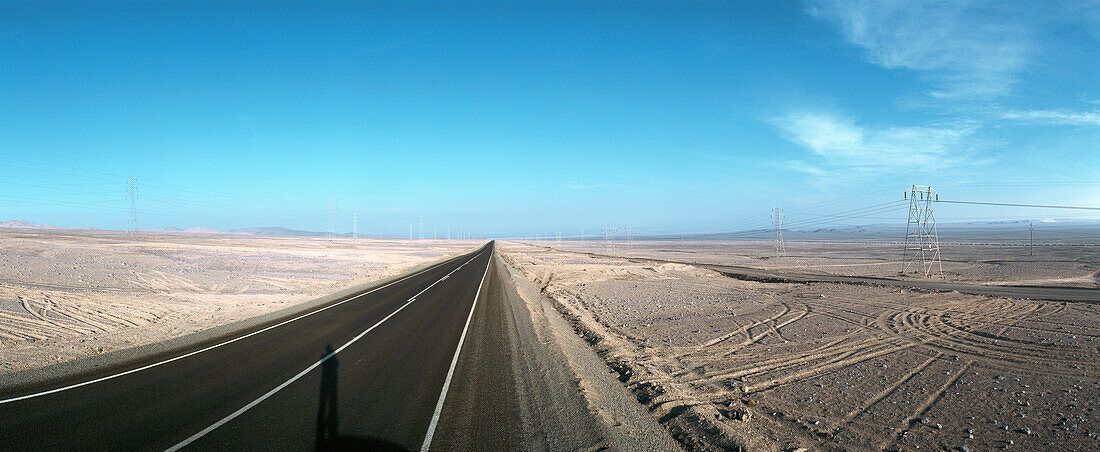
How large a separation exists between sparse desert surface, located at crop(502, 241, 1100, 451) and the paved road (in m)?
3.20

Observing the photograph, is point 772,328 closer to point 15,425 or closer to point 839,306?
point 839,306

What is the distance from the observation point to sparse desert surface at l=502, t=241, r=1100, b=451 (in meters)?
6.93

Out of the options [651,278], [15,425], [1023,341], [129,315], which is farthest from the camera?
[651,278]

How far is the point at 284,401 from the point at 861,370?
11.2 meters

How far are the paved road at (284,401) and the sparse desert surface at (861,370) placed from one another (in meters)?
Answer: 3.20

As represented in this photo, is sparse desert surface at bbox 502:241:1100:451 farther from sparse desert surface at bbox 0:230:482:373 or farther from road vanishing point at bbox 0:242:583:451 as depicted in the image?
sparse desert surface at bbox 0:230:482:373

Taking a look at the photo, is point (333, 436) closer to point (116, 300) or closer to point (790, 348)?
point (790, 348)

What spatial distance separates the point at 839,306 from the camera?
19672mm

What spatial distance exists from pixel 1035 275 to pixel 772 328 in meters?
36.0

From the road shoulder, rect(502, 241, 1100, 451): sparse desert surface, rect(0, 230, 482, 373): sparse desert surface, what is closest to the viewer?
the road shoulder

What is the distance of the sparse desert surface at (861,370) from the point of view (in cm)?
693

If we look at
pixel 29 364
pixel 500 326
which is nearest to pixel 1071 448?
pixel 500 326

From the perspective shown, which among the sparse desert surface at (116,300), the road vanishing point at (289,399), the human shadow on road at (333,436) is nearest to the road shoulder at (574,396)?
the road vanishing point at (289,399)

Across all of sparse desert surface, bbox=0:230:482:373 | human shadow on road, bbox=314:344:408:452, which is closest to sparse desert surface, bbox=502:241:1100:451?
human shadow on road, bbox=314:344:408:452
